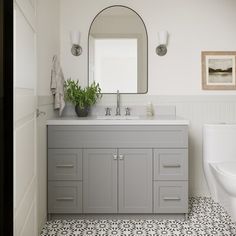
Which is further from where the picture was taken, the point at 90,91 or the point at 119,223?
the point at 90,91

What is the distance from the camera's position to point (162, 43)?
10.2ft

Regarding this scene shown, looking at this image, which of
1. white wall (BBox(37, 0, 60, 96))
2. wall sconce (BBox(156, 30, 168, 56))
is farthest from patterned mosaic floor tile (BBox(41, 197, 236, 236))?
wall sconce (BBox(156, 30, 168, 56))

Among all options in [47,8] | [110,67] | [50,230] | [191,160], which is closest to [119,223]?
[50,230]

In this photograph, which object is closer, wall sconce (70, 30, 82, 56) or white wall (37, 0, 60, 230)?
white wall (37, 0, 60, 230)

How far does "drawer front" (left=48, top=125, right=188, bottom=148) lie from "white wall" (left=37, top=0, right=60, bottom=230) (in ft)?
0.39

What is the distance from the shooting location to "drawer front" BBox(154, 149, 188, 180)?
2621 mm

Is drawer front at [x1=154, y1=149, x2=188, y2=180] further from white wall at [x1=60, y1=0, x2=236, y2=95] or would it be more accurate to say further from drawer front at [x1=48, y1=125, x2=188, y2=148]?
white wall at [x1=60, y1=0, x2=236, y2=95]

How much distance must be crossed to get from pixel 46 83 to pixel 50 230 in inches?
45.2

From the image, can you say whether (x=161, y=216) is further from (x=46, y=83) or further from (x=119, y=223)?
(x=46, y=83)

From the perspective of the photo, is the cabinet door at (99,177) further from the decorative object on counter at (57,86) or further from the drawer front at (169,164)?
the decorative object on counter at (57,86)

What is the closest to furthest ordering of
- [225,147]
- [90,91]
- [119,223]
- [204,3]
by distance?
1. [119,223]
2. [225,147]
3. [90,91]
4. [204,3]

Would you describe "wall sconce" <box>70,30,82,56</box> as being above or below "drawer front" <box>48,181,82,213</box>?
above

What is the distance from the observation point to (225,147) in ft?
9.10

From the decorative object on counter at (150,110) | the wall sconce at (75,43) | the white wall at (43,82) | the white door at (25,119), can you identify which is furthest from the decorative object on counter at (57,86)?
the decorative object on counter at (150,110)
